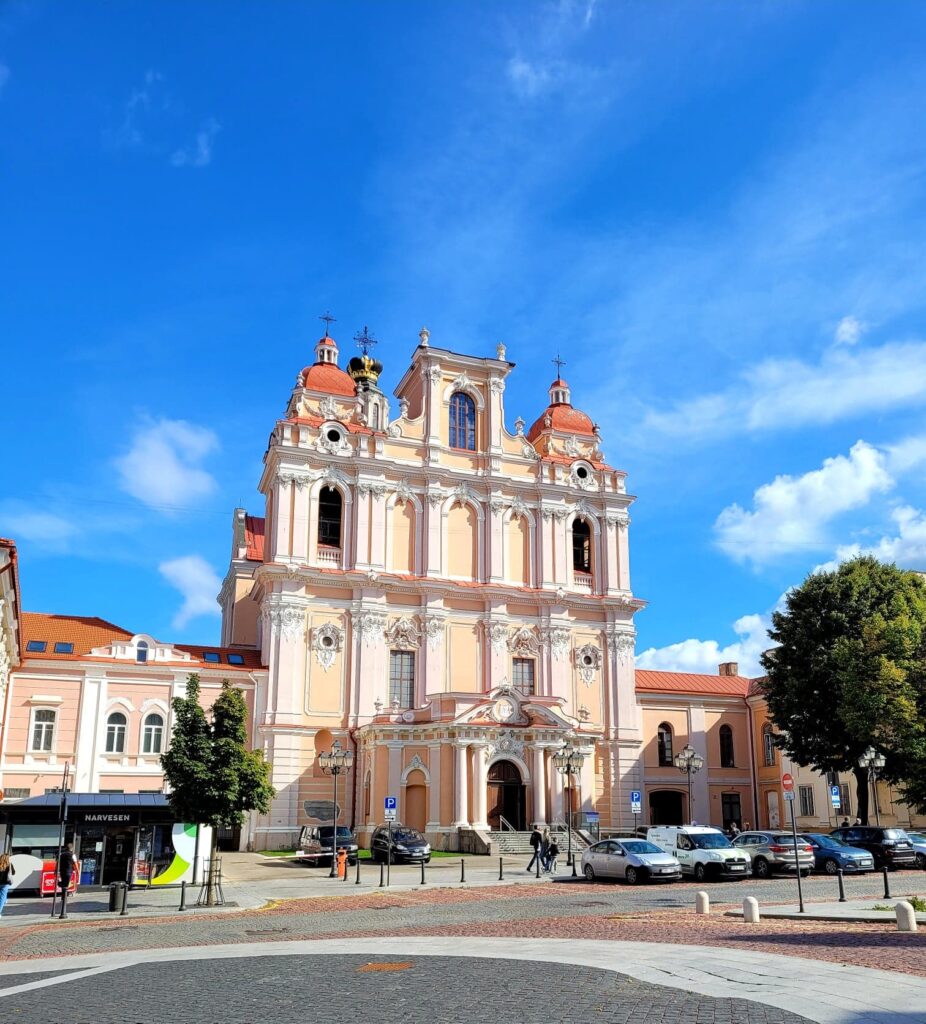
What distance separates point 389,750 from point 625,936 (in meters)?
31.1

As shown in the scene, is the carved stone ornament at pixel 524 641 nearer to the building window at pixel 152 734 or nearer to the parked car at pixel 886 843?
the building window at pixel 152 734

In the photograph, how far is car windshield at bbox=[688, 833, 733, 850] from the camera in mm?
33194

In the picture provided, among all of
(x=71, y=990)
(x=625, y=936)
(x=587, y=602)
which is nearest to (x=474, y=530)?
(x=587, y=602)

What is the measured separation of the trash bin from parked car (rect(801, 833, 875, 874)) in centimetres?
2202

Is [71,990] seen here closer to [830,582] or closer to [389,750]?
[389,750]

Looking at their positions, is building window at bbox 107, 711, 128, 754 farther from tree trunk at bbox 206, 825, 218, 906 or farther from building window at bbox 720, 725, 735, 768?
building window at bbox 720, 725, 735, 768

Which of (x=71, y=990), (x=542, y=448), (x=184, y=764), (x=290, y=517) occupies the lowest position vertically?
(x=71, y=990)

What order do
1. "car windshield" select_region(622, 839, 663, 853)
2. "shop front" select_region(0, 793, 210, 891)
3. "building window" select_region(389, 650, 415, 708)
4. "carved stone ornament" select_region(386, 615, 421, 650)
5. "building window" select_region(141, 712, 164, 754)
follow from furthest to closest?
1. "carved stone ornament" select_region(386, 615, 421, 650)
2. "building window" select_region(389, 650, 415, 708)
3. "building window" select_region(141, 712, 164, 754)
4. "car windshield" select_region(622, 839, 663, 853)
5. "shop front" select_region(0, 793, 210, 891)

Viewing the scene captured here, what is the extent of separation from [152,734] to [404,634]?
45.0ft

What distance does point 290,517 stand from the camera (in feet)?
174

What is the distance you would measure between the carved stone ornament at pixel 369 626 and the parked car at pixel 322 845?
1168cm

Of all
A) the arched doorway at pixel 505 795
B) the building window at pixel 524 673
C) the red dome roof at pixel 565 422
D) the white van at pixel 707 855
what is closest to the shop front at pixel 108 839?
the white van at pixel 707 855

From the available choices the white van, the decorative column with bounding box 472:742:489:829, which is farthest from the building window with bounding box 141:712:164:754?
the white van

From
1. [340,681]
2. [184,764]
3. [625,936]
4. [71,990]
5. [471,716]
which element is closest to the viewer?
[71,990]
